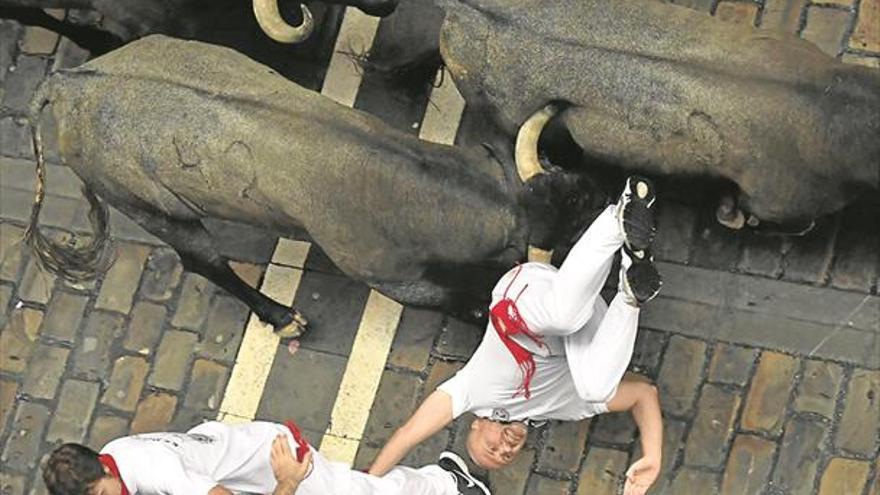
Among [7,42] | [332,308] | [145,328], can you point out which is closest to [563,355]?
[332,308]

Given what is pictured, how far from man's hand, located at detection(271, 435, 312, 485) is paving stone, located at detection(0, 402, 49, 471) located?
300 centimetres

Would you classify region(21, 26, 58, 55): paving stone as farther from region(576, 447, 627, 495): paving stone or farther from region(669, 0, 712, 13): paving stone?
region(576, 447, 627, 495): paving stone

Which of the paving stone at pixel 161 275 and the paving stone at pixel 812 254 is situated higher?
the paving stone at pixel 812 254

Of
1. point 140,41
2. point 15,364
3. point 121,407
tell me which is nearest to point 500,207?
point 140,41

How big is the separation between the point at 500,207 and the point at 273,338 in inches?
86.8

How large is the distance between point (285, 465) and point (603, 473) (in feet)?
7.00

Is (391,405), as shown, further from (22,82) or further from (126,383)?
(22,82)

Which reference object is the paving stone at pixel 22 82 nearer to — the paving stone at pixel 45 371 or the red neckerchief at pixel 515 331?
the paving stone at pixel 45 371

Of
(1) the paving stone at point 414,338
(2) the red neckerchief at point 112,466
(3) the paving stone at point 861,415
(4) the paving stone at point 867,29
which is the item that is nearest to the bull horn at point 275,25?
(1) the paving stone at point 414,338

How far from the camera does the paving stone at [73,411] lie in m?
10.3

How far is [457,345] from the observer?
9758 mm

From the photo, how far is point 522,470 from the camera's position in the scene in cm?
931

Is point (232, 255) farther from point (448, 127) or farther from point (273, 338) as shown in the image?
point (448, 127)

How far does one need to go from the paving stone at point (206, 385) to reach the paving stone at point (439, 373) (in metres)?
1.35
